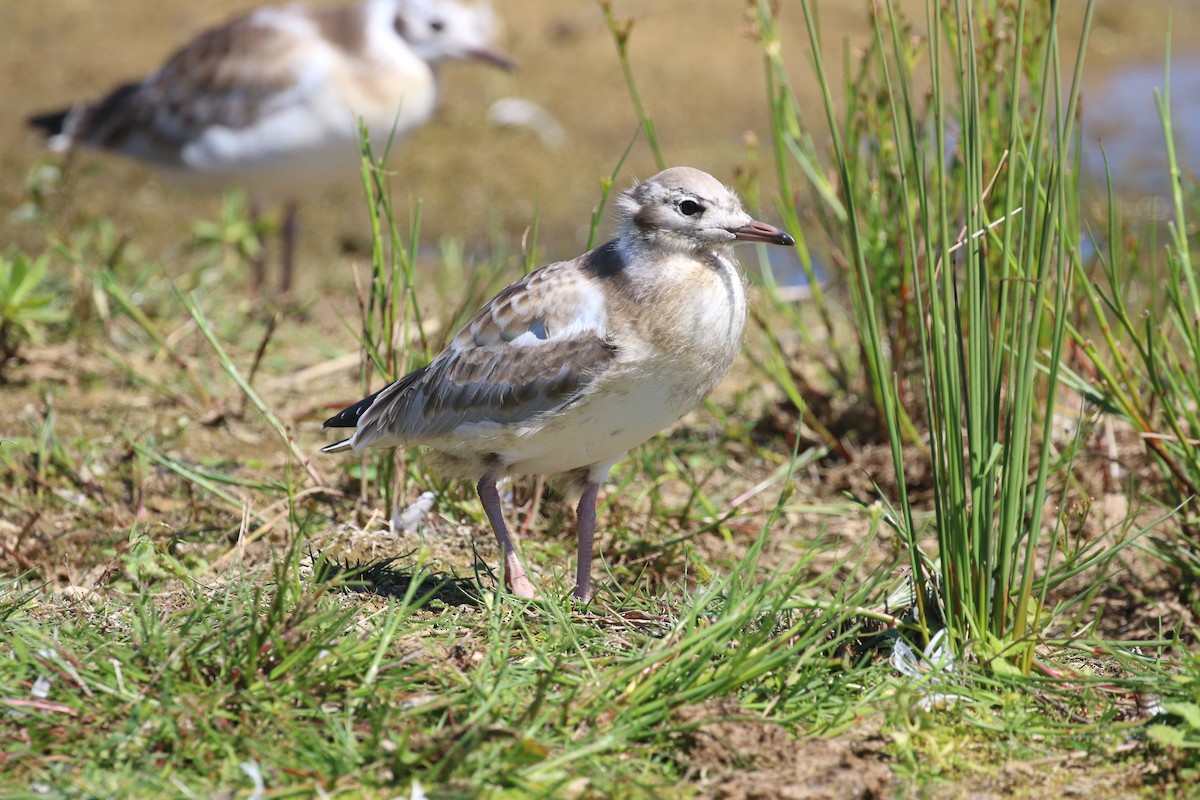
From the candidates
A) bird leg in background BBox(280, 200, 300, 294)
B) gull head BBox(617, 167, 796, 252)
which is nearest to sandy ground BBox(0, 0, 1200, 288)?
bird leg in background BBox(280, 200, 300, 294)

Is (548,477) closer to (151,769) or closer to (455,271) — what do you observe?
(151,769)

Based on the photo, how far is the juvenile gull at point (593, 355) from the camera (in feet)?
11.2

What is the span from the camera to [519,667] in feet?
9.59

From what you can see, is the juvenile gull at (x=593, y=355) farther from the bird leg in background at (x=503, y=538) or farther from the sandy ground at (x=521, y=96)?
the sandy ground at (x=521, y=96)

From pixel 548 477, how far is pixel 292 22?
4401 millimetres

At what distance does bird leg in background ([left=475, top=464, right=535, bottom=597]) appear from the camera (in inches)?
138

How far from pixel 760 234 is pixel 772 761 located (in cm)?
139

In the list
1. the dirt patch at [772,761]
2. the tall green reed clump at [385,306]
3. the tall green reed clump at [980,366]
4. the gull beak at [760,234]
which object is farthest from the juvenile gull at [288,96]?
the dirt patch at [772,761]

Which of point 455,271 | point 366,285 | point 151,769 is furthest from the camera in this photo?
point 366,285

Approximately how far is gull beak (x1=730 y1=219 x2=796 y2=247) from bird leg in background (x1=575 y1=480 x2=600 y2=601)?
0.81 m

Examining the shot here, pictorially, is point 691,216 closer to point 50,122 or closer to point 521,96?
point 50,122

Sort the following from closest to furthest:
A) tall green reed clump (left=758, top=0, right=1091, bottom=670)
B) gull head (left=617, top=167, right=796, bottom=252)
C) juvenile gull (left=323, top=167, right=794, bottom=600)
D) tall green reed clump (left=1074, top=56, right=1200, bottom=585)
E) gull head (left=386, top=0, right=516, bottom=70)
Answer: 1. tall green reed clump (left=758, top=0, right=1091, bottom=670)
2. juvenile gull (left=323, top=167, right=794, bottom=600)
3. gull head (left=617, top=167, right=796, bottom=252)
4. tall green reed clump (left=1074, top=56, right=1200, bottom=585)
5. gull head (left=386, top=0, right=516, bottom=70)

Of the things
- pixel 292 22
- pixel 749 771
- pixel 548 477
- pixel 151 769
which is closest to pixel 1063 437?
pixel 548 477

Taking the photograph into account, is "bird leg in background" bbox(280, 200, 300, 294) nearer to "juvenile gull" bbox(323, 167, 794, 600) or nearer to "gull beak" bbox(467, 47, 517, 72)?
"gull beak" bbox(467, 47, 517, 72)
